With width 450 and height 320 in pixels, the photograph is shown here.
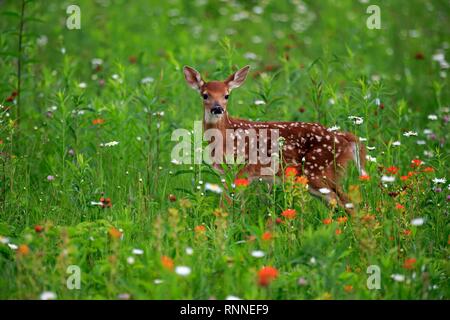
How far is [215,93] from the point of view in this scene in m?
6.64

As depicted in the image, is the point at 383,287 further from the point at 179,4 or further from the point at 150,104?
the point at 179,4

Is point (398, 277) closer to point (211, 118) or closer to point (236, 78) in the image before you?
point (211, 118)

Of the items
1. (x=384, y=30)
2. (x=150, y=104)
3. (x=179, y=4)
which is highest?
(x=179, y=4)

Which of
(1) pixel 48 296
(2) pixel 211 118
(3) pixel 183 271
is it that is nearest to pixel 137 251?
(3) pixel 183 271

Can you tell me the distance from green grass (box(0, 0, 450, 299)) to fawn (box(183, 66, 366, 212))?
162mm

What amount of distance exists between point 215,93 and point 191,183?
2.68ft

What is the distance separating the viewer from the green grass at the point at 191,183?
4613mm

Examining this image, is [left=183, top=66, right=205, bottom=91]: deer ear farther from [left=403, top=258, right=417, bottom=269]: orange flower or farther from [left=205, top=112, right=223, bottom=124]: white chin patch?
[left=403, top=258, right=417, bottom=269]: orange flower

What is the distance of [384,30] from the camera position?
40.3ft

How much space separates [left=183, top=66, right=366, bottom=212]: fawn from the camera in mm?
6465

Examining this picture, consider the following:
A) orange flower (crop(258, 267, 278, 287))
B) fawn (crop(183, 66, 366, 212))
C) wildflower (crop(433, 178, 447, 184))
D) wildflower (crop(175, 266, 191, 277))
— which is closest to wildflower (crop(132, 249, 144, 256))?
wildflower (crop(175, 266, 191, 277))

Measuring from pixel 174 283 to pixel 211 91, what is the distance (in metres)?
2.79
